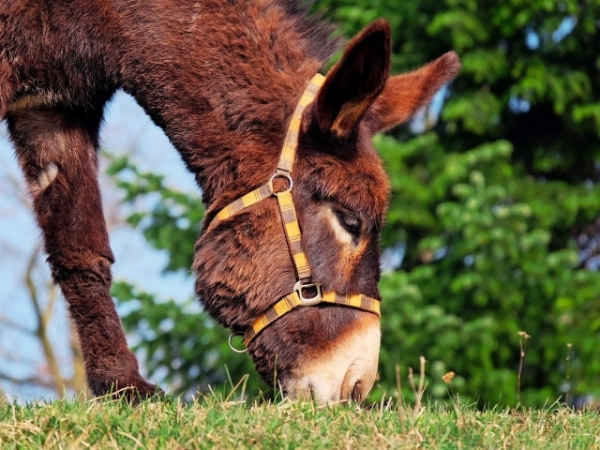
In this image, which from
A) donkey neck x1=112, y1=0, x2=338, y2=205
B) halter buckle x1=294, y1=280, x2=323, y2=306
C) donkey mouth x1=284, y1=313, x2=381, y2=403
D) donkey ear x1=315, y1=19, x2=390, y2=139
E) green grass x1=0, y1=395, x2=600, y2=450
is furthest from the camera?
donkey neck x1=112, y1=0, x2=338, y2=205

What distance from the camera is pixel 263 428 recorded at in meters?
2.84

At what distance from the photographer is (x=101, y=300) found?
466 centimetres

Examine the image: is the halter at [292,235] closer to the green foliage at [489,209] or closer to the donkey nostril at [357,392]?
the donkey nostril at [357,392]

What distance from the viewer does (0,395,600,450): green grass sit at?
109 inches

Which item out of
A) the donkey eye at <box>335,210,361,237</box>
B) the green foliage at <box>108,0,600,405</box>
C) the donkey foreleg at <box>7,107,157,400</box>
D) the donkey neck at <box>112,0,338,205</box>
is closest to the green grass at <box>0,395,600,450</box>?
the donkey eye at <box>335,210,361,237</box>

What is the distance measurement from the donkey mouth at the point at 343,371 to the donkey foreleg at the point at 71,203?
1.13 meters

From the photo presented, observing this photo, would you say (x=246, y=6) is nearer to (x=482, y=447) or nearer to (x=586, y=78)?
(x=482, y=447)

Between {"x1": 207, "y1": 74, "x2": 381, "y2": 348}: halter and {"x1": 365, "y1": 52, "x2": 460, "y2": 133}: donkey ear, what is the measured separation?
0.39m

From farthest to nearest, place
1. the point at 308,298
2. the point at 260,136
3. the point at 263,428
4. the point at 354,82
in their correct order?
1. the point at 260,136
2. the point at 308,298
3. the point at 354,82
4. the point at 263,428

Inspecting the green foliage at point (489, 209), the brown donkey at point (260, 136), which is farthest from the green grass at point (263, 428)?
the green foliage at point (489, 209)

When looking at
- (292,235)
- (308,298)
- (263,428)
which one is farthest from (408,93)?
(263,428)

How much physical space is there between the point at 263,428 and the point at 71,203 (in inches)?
89.8

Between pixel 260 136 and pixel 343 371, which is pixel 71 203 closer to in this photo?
pixel 260 136

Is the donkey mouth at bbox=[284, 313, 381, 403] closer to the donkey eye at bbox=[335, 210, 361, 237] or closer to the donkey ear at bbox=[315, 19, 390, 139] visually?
the donkey eye at bbox=[335, 210, 361, 237]
